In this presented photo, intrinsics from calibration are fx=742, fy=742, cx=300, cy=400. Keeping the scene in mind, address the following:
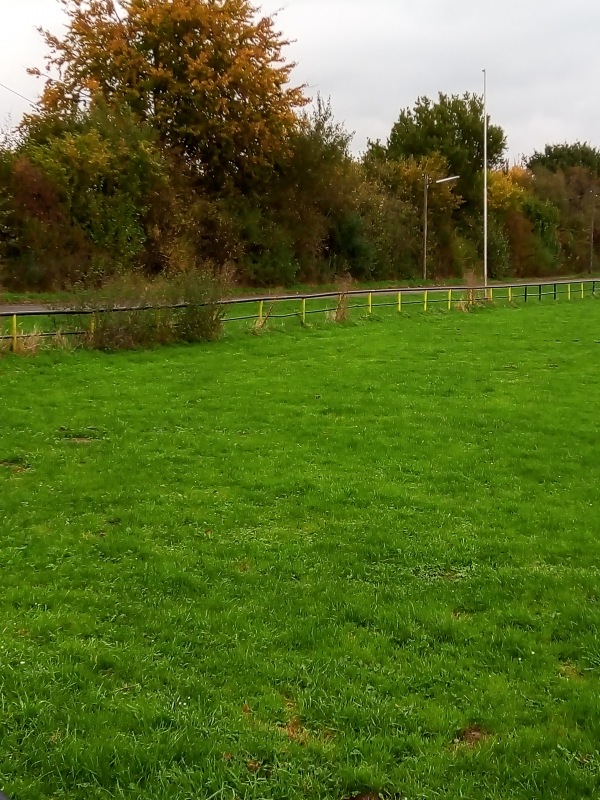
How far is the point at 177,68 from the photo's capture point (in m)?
29.0

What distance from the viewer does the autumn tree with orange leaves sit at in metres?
28.5

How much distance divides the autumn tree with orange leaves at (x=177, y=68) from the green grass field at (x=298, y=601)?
2180cm

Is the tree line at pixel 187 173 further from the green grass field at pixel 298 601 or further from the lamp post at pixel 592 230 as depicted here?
the lamp post at pixel 592 230

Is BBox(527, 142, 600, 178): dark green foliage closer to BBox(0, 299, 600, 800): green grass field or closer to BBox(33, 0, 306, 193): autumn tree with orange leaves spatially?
BBox(33, 0, 306, 193): autumn tree with orange leaves

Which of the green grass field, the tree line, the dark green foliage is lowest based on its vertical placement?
the green grass field

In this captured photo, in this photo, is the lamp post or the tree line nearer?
the tree line

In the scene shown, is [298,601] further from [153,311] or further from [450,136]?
[450,136]

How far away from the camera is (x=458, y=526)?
607cm

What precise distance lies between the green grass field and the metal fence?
438 cm

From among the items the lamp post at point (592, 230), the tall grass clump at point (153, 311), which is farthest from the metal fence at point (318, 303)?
the lamp post at point (592, 230)

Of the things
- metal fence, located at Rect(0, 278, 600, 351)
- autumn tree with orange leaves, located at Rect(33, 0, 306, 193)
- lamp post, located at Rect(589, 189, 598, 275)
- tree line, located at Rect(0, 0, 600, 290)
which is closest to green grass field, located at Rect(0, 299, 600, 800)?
metal fence, located at Rect(0, 278, 600, 351)

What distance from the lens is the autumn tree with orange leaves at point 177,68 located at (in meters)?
28.5

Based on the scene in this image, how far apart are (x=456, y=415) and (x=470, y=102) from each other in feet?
150

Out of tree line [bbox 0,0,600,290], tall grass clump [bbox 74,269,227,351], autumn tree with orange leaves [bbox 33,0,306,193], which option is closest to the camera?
tall grass clump [bbox 74,269,227,351]
